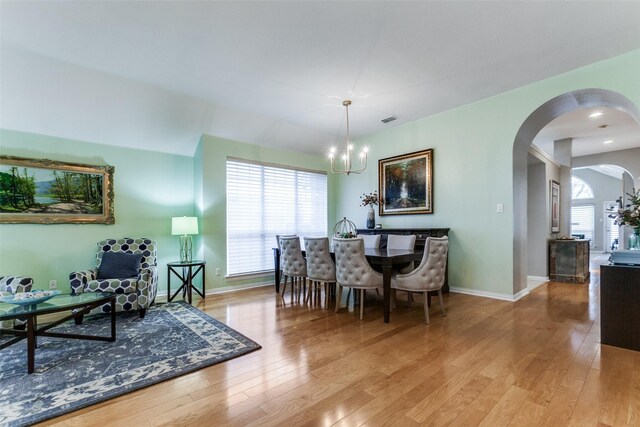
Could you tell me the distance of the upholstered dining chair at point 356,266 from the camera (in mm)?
3344

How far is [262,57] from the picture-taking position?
3092 millimetres

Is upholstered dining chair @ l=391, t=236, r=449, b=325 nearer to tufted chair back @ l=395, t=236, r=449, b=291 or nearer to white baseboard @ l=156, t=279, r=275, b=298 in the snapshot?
tufted chair back @ l=395, t=236, r=449, b=291

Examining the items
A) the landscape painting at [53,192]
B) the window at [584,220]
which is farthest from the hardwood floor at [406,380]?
the window at [584,220]

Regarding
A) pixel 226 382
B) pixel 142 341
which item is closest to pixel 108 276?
pixel 142 341

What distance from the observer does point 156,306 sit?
397 cm

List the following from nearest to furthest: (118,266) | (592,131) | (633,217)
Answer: (633,217), (118,266), (592,131)

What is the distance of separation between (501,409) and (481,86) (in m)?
3.71

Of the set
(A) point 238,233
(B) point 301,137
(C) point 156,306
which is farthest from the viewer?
(B) point 301,137

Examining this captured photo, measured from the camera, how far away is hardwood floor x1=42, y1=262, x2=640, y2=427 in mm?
1668

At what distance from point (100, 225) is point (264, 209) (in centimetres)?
250

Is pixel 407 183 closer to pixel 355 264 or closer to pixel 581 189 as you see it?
pixel 355 264

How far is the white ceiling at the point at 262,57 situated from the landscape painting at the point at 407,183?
0.87 meters

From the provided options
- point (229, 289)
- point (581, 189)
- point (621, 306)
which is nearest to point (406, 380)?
point (621, 306)

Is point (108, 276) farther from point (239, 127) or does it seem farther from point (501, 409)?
point (501, 409)
